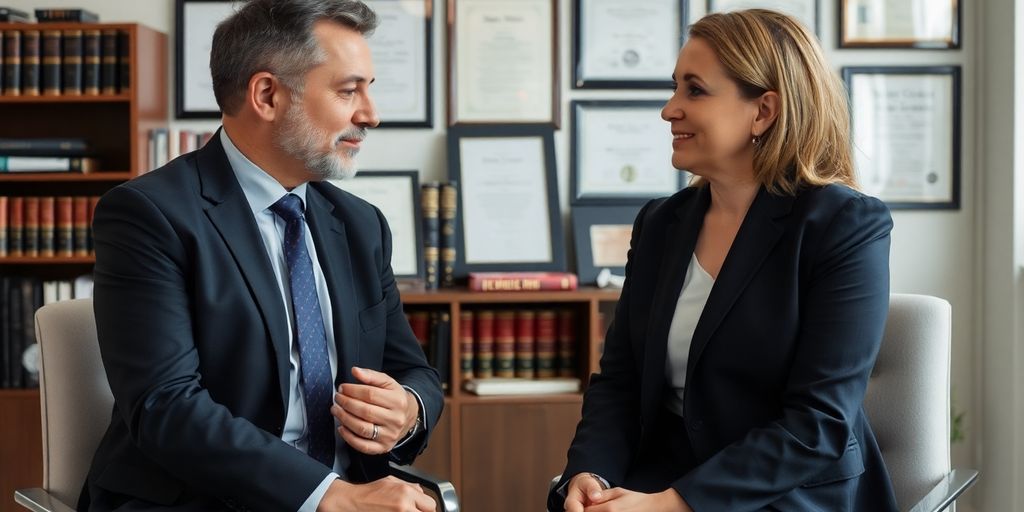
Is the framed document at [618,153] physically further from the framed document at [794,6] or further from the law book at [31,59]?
the law book at [31,59]

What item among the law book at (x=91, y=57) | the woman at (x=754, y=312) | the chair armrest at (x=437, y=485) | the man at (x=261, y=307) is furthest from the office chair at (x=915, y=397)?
the law book at (x=91, y=57)

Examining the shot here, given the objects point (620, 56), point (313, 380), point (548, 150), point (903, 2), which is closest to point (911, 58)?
point (903, 2)

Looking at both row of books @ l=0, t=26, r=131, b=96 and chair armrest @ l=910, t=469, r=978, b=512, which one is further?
row of books @ l=0, t=26, r=131, b=96

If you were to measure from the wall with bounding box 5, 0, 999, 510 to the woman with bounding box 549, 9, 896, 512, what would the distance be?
6.32 ft

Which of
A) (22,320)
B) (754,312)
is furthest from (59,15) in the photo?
(754,312)

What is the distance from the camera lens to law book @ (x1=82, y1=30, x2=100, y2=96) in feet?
11.5

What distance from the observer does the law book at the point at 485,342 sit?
3564 mm

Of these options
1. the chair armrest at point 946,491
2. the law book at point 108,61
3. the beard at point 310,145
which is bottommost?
the chair armrest at point 946,491

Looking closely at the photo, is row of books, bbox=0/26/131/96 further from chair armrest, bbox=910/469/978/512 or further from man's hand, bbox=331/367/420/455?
chair armrest, bbox=910/469/978/512

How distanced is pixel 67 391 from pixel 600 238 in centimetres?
217

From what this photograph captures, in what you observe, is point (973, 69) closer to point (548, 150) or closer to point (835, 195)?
point (548, 150)

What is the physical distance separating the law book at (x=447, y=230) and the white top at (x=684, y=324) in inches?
69.8

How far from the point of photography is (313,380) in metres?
1.93

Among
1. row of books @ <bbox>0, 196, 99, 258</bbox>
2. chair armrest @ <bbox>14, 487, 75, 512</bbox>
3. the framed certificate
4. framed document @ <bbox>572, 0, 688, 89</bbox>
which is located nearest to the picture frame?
framed document @ <bbox>572, 0, 688, 89</bbox>
